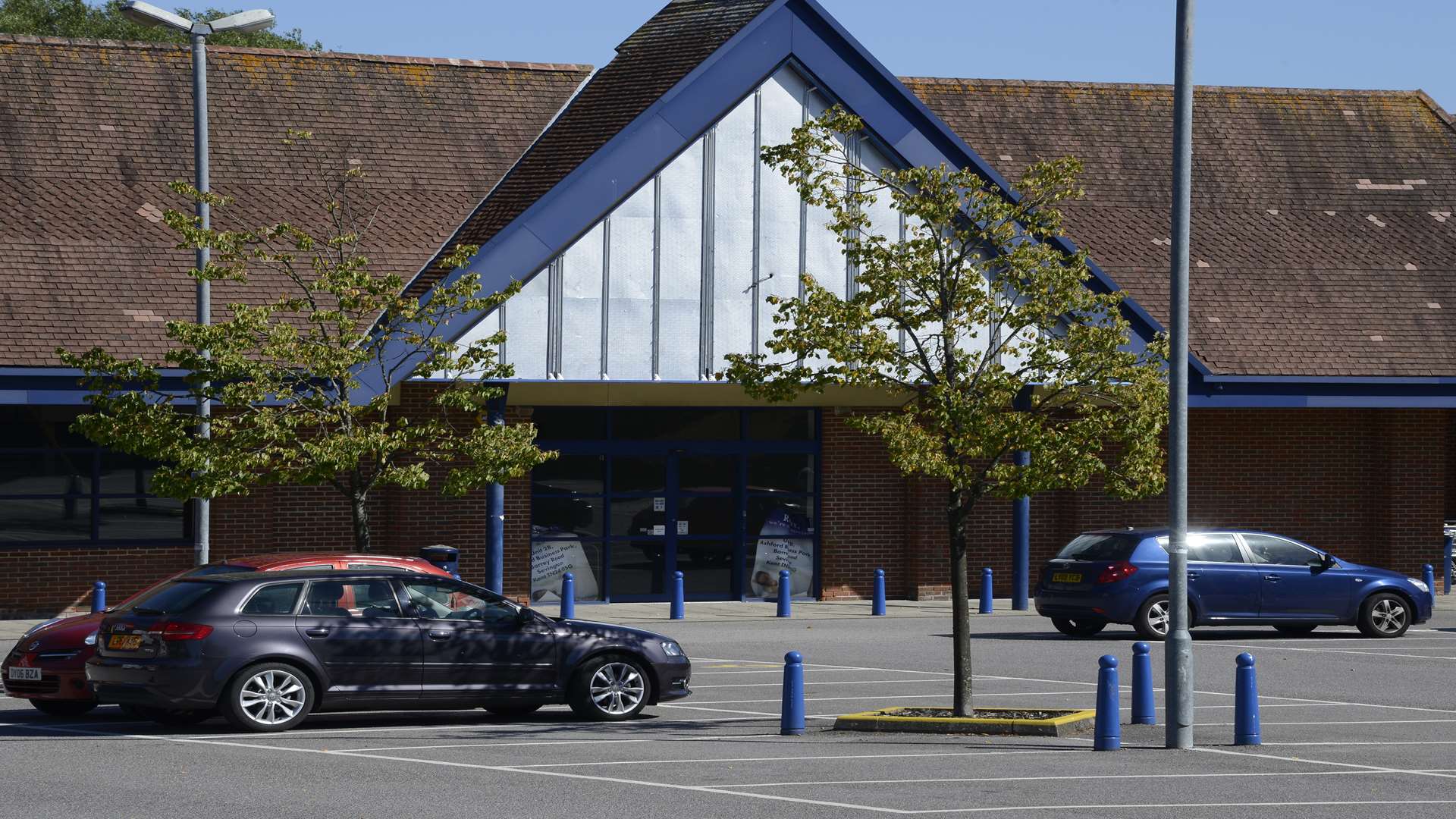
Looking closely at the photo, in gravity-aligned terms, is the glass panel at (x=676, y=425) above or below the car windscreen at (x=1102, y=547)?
above

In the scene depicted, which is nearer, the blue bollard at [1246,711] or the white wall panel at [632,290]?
the blue bollard at [1246,711]

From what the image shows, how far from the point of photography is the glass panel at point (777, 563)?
99.2 feet

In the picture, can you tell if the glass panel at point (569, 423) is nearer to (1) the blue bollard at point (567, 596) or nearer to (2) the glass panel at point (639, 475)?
(2) the glass panel at point (639, 475)

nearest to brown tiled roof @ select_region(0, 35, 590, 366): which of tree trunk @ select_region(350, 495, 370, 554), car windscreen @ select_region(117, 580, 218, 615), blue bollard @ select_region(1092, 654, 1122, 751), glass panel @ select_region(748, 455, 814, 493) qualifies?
glass panel @ select_region(748, 455, 814, 493)

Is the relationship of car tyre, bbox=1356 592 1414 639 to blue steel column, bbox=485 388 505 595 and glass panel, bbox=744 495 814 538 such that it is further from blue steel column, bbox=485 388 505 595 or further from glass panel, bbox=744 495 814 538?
blue steel column, bbox=485 388 505 595

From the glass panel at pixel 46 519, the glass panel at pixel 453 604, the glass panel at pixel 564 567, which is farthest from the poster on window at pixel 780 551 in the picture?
the glass panel at pixel 453 604

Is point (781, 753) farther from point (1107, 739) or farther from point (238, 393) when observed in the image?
point (238, 393)

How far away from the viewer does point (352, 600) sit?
51.3 feet

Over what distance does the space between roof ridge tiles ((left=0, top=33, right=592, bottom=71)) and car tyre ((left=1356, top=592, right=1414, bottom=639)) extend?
15104mm

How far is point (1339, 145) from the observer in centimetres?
3425

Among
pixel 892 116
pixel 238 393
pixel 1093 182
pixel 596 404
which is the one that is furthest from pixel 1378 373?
pixel 238 393

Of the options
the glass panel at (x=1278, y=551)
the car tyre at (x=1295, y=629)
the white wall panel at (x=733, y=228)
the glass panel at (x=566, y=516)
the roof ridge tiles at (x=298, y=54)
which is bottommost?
the car tyre at (x=1295, y=629)

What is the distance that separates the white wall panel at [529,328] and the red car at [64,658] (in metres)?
9.98

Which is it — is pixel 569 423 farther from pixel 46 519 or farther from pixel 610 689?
pixel 610 689
